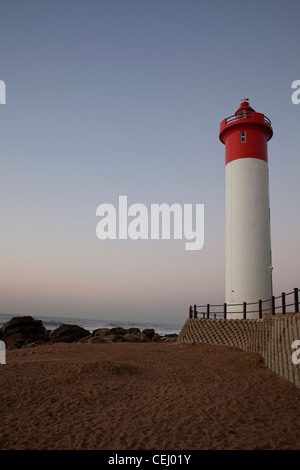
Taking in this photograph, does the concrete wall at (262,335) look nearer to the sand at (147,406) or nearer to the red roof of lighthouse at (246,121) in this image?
the sand at (147,406)

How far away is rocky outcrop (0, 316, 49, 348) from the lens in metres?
25.7

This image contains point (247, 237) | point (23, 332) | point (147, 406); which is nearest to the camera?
point (147, 406)

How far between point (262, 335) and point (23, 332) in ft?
64.5

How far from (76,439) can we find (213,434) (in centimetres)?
230

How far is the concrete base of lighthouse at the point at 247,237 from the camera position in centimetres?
1767

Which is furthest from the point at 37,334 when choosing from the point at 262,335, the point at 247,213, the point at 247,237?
the point at 262,335

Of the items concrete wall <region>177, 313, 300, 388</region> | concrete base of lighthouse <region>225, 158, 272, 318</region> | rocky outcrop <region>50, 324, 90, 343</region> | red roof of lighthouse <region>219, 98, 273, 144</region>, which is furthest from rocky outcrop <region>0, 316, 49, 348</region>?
red roof of lighthouse <region>219, 98, 273, 144</region>

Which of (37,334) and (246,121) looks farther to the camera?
(37,334)

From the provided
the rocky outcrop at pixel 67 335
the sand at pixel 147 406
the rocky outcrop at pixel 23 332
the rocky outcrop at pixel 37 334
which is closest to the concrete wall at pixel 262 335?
the sand at pixel 147 406

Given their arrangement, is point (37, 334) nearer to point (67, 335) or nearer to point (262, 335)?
point (67, 335)

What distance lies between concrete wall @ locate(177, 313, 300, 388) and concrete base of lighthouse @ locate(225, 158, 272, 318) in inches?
56.3

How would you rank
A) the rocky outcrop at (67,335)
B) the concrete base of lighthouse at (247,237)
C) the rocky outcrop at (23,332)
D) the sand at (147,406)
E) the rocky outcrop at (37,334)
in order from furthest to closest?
the rocky outcrop at (67,335), the rocky outcrop at (23,332), the rocky outcrop at (37,334), the concrete base of lighthouse at (247,237), the sand at (147,406)

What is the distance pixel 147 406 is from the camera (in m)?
7.45

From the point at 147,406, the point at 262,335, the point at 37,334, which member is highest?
the point at 262,335
